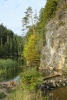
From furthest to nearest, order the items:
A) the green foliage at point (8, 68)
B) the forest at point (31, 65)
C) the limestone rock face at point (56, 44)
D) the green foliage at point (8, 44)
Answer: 1. the green foliage at point (8, 44)
2. the limestone rock face at point (56, 44)
3. the green foliage at point (8, 68)
4. the forest at point (31, 65)

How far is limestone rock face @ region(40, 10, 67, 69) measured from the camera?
34406mm

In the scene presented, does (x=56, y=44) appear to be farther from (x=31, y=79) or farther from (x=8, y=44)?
(x=8, y=44)

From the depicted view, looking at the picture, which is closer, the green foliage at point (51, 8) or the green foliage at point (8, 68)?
the green foliage at point (8, 68)

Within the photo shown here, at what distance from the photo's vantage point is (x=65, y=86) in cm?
2220

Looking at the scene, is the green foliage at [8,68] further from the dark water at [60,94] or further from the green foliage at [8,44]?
the green foliage at [8,44]

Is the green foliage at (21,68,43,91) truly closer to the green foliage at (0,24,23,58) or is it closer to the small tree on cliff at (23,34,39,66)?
the small tree on cliff at (23,34,39,66)

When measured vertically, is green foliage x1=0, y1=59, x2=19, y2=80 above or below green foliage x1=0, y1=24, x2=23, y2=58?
below

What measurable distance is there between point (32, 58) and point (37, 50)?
6.90 feet

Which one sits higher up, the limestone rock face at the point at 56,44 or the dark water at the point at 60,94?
the limestone rock face at the point at 56,44

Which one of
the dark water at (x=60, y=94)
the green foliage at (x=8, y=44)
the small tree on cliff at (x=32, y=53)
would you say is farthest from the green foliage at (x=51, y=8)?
the green foliage at (x=8, y=44)

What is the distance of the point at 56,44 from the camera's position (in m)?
36.5

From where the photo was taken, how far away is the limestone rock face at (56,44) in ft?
113

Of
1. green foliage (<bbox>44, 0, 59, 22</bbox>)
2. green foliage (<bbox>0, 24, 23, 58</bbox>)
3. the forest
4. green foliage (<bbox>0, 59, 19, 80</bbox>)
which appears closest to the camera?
the forest

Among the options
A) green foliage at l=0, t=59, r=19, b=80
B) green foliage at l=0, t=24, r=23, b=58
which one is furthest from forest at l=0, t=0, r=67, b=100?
green foliage at l=0, t=24, r=23, b=58
